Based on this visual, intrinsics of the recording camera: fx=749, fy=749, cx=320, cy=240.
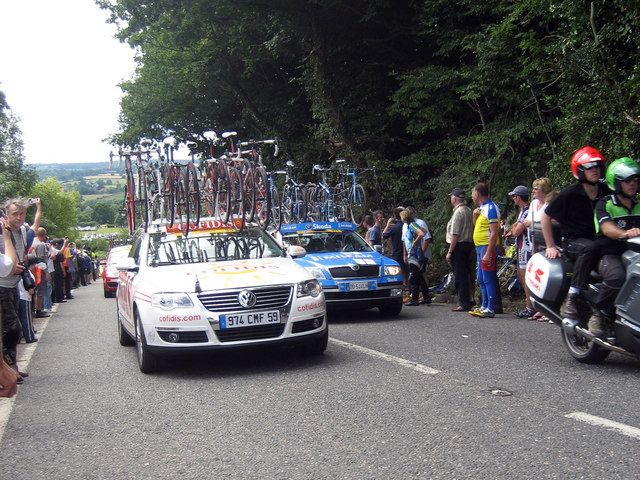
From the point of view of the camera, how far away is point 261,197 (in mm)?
11484

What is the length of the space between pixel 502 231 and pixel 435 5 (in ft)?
22.6

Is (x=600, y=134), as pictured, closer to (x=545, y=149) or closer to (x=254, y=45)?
(x=545, y=149)

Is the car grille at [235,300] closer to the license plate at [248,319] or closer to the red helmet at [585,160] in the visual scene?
the license plate at [248,319]

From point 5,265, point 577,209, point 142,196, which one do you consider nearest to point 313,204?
point 142,196

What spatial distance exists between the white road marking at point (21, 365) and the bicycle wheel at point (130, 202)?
8.32ft

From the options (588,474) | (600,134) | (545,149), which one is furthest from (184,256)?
(545,149)

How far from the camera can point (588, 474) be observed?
412cm

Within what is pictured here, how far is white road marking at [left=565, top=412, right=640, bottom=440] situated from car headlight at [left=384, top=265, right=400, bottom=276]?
6.76 meters

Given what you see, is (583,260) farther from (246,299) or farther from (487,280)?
(487,280)

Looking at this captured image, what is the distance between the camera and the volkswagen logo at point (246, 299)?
7.59m

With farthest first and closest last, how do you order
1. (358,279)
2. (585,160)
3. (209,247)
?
(358,279) → (209,247) → (585,160)

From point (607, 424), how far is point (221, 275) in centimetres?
425

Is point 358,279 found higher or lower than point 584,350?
higher

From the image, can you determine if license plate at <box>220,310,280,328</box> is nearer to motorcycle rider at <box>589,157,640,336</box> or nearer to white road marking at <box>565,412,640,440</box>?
motorcycle rider at <box>589,157,640,336</box>
